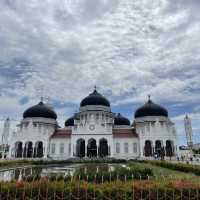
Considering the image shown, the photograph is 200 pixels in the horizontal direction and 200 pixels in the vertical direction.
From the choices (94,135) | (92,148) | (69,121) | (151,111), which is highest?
(151,111)

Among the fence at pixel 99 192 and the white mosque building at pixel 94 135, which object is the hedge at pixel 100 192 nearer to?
the fence at pixel 99 192

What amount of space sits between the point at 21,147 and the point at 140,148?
Result: 25.0 metres

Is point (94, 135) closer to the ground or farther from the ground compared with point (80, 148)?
farther from the ground

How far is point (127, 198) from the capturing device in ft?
20.4

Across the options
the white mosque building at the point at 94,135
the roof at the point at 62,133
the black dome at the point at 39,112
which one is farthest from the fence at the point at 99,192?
the black dome at the point at 39,112

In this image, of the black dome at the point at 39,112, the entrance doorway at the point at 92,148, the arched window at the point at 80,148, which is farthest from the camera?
the black dome at the point at 39,112

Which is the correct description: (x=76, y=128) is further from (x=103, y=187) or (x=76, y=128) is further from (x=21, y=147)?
(x=103, y=187)

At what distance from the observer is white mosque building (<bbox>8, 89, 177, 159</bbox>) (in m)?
39.9

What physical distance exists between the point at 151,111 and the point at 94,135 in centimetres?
1290

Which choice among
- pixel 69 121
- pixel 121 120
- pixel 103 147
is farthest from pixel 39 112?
pixel 121 120

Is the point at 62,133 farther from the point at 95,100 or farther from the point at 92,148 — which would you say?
the point at 95,100

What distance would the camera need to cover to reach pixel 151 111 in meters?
43.0

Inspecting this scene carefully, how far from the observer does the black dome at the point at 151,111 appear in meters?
42.9

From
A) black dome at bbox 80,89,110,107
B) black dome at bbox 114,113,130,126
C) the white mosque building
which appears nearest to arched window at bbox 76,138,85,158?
the white mosque building
